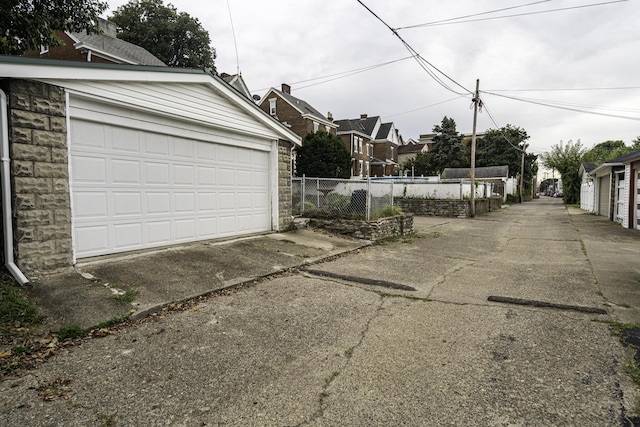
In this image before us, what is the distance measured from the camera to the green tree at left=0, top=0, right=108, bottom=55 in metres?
8.70

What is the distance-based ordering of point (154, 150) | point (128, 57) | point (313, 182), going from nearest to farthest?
point (154, 150)
point (313, 182)
point (128, 57)

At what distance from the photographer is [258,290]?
549 centimetres

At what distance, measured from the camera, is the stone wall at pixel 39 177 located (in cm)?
472

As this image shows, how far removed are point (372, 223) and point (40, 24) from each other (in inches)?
395

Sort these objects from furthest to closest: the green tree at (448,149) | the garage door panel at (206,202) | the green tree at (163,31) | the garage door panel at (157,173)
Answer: the green tree at (448,149) < the green tree at (163,31) < the garage door panel at (206,202) < the garage door panel at (157,173)

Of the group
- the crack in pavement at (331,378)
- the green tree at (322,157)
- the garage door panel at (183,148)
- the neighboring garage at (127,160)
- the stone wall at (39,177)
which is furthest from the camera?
the green tree at (322,157)

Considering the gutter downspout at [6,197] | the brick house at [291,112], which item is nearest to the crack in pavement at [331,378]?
the gutter downspout at [6,197]

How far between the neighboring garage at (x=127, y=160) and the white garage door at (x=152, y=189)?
18mm

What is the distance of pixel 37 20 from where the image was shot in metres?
9.04

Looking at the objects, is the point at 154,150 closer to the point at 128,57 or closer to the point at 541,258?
the point at 541,258

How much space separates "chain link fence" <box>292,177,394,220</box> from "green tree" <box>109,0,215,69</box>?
28.3 metres

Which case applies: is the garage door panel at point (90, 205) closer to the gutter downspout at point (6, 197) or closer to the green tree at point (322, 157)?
the gutter downspout at point (6, 197)

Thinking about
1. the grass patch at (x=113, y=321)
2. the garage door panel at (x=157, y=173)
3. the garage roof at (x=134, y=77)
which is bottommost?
the grass patch at (x=113, y=321)

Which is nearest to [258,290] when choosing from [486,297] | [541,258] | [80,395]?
[80,395]
